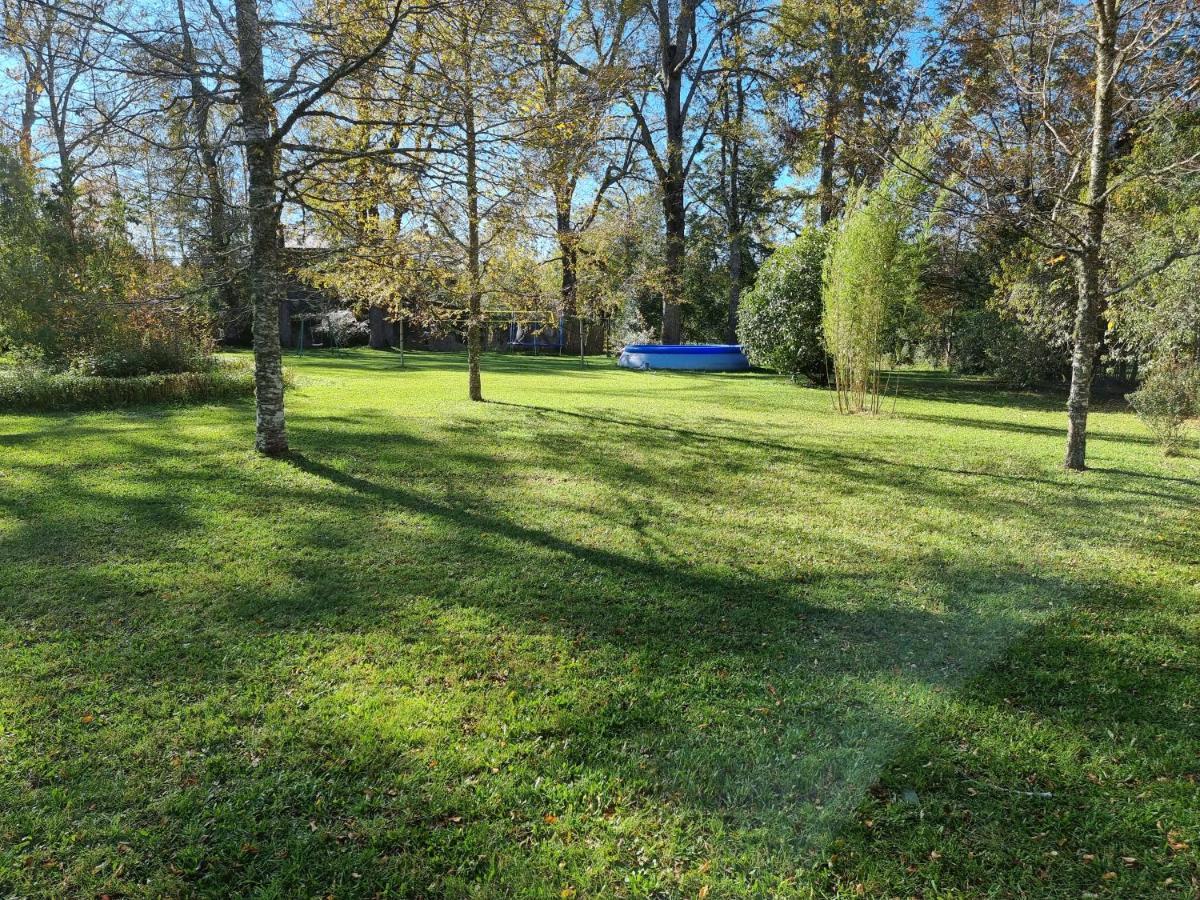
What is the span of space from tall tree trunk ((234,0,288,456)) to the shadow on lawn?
2.71 ft

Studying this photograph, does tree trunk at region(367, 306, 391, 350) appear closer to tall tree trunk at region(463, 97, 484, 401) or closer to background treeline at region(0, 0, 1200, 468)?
background treeline at region(0, 0, 1200, 468)

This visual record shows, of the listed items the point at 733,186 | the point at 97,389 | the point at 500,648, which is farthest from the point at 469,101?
the point at 733,186

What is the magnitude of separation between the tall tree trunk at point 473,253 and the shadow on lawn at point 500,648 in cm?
330

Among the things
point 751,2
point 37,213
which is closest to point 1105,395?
point 751,2

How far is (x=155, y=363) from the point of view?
11891 millimetres

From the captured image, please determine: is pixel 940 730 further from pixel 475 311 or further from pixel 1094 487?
pixel 475 311

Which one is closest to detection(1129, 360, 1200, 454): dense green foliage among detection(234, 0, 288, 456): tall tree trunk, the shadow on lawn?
the shadow on lawn

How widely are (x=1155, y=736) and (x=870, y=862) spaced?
1.54 m

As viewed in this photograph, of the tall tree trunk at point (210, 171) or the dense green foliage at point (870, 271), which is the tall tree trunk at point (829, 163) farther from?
the tall tree trunk at point (210, 171)

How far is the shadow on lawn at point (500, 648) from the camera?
7.47ft

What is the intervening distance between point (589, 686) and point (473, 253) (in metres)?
8.40

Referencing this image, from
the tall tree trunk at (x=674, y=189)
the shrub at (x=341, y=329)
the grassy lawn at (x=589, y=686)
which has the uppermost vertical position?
the tall tree trunk at (x=674, y=189)

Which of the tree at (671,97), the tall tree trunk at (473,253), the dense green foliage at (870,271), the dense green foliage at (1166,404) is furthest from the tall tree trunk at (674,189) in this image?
the dense green foliage at (1166,404)

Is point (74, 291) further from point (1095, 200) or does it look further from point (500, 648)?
point (1095, 200)
